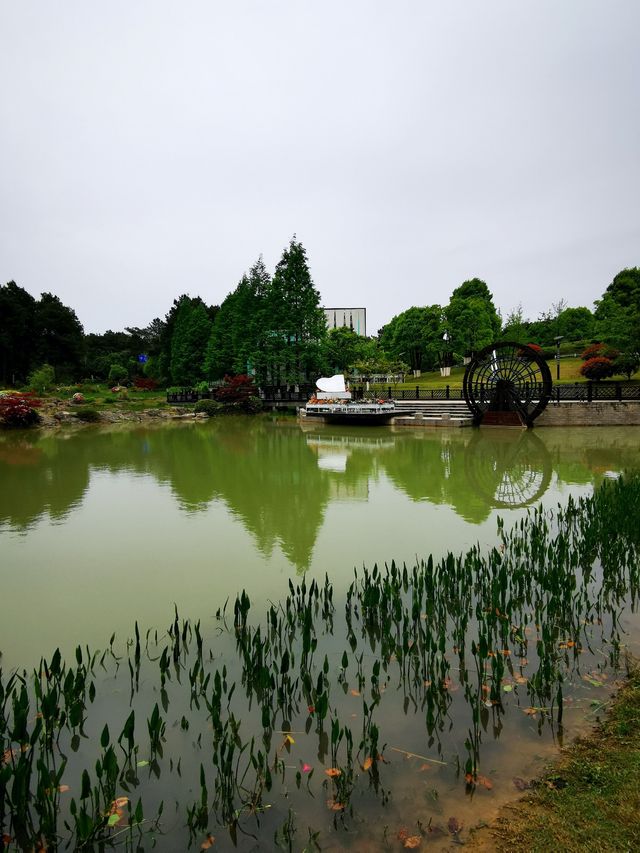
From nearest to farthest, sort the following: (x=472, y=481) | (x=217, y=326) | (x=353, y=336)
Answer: (x=472, y=481) → (x=217, y=326) → (x=353, y=336)

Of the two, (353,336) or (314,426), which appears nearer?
(314,426)

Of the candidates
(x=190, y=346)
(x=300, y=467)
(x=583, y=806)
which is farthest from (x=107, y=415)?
(x=583, y=806)

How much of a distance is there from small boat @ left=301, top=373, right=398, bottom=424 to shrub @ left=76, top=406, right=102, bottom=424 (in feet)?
55.1

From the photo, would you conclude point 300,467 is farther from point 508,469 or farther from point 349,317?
point 349,317

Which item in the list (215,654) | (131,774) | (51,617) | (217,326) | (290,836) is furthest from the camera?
(217,326)

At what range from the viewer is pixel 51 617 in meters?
6.53

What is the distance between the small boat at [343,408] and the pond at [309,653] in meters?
22.3

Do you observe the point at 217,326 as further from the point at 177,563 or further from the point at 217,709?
the point at 217,709

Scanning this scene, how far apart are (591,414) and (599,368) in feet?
29.5

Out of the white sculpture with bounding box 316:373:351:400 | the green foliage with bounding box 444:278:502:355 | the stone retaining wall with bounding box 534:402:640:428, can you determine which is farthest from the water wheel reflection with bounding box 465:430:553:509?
the green foliage with bounding box 444:278:502:355

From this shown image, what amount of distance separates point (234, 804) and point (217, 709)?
0.65 m

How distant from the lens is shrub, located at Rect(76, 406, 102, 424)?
4134 centimetres

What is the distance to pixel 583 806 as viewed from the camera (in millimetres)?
3158

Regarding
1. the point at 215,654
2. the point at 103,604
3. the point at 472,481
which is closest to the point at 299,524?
the point at 103,604
